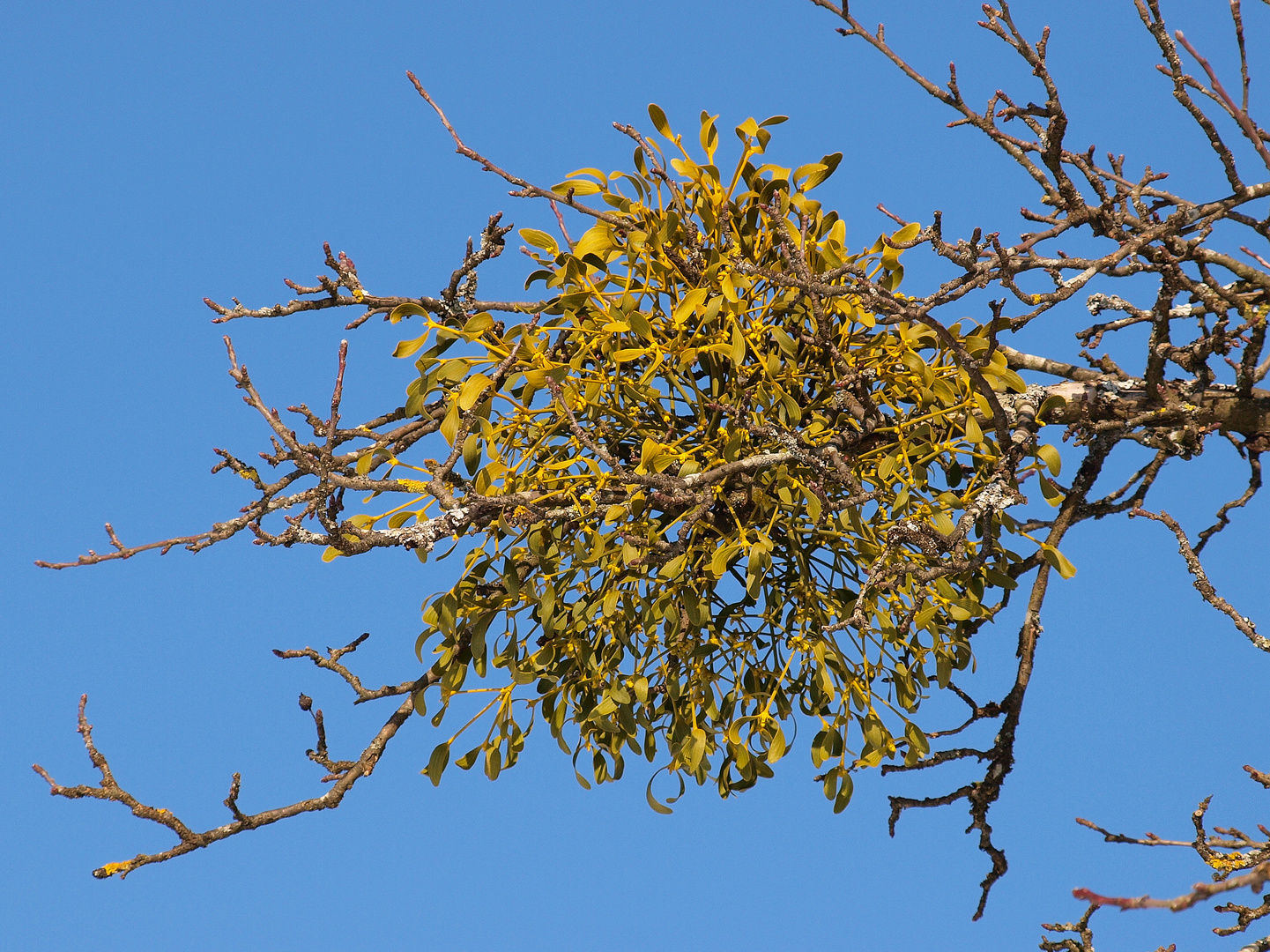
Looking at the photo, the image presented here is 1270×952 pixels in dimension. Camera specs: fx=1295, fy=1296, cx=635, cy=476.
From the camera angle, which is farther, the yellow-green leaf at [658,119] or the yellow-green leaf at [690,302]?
the yellow-green leaf at [658,119]

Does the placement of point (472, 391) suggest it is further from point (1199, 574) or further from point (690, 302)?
point (1199, 574)

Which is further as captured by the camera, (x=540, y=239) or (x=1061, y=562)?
(x=540, y=239)

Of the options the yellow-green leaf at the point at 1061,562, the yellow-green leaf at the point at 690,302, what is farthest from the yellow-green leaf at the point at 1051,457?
the yellow-green leaf at the point at 690,302

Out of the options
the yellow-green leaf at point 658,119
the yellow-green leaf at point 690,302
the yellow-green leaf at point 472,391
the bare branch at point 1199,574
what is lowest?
the bare branch at point 1199,574

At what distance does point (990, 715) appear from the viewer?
235 centimetres

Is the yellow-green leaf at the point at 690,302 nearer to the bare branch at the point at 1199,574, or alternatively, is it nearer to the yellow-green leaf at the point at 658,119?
the yellow-green leaf at the point at 658,119

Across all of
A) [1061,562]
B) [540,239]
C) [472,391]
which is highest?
[540,239]

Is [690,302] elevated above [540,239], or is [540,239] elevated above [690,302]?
[540,239]

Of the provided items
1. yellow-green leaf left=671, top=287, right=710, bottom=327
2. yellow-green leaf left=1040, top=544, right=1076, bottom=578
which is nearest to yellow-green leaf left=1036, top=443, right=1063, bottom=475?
yellow-green leaf left=1040, top=544, right=1076, bottom=578

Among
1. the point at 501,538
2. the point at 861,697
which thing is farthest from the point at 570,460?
the point at 861,697

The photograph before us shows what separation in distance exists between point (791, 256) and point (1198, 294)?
0.72 metres

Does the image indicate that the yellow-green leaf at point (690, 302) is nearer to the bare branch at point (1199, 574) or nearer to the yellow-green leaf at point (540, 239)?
the yellow-green leaf at point (540, 239)

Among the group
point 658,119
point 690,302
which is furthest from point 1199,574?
point 658,119

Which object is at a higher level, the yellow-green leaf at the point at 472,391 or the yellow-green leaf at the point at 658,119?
the yellow-green leaf at the point at 658,119
